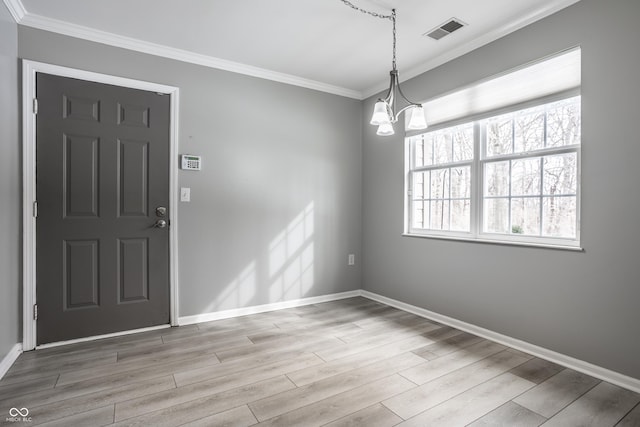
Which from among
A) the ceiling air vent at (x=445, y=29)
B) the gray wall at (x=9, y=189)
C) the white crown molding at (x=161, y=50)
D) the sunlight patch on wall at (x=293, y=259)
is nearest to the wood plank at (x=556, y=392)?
the sunlight patch on wall at (x=293, y=259)

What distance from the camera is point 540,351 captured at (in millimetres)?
2461

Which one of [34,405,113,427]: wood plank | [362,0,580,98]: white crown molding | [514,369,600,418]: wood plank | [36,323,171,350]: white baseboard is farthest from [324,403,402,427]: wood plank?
[362,0,580,98]: white crown molding

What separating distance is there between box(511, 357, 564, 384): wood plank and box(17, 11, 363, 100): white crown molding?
3333mm

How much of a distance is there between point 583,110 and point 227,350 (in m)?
3.13

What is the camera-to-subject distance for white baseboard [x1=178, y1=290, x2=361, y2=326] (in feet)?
10.5

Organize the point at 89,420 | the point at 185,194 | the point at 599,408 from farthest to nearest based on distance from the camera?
1. the point at 185,194
2. the point at 599,408
3. the point at 89,420

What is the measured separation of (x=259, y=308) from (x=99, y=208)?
179cm

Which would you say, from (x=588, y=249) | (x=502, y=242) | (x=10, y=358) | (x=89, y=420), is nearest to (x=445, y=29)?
(x=502, y=242)

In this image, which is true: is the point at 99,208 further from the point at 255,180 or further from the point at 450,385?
the point at 450,385

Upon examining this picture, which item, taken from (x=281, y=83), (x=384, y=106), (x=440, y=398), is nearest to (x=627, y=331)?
(x=440, y=398)

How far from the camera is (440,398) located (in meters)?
1.92

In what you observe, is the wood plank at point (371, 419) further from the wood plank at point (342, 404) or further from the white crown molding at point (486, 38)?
the white crown molding at point (486, 38)

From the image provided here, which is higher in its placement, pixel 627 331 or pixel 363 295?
pixel 627 331

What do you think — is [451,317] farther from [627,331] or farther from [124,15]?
[124,15]
